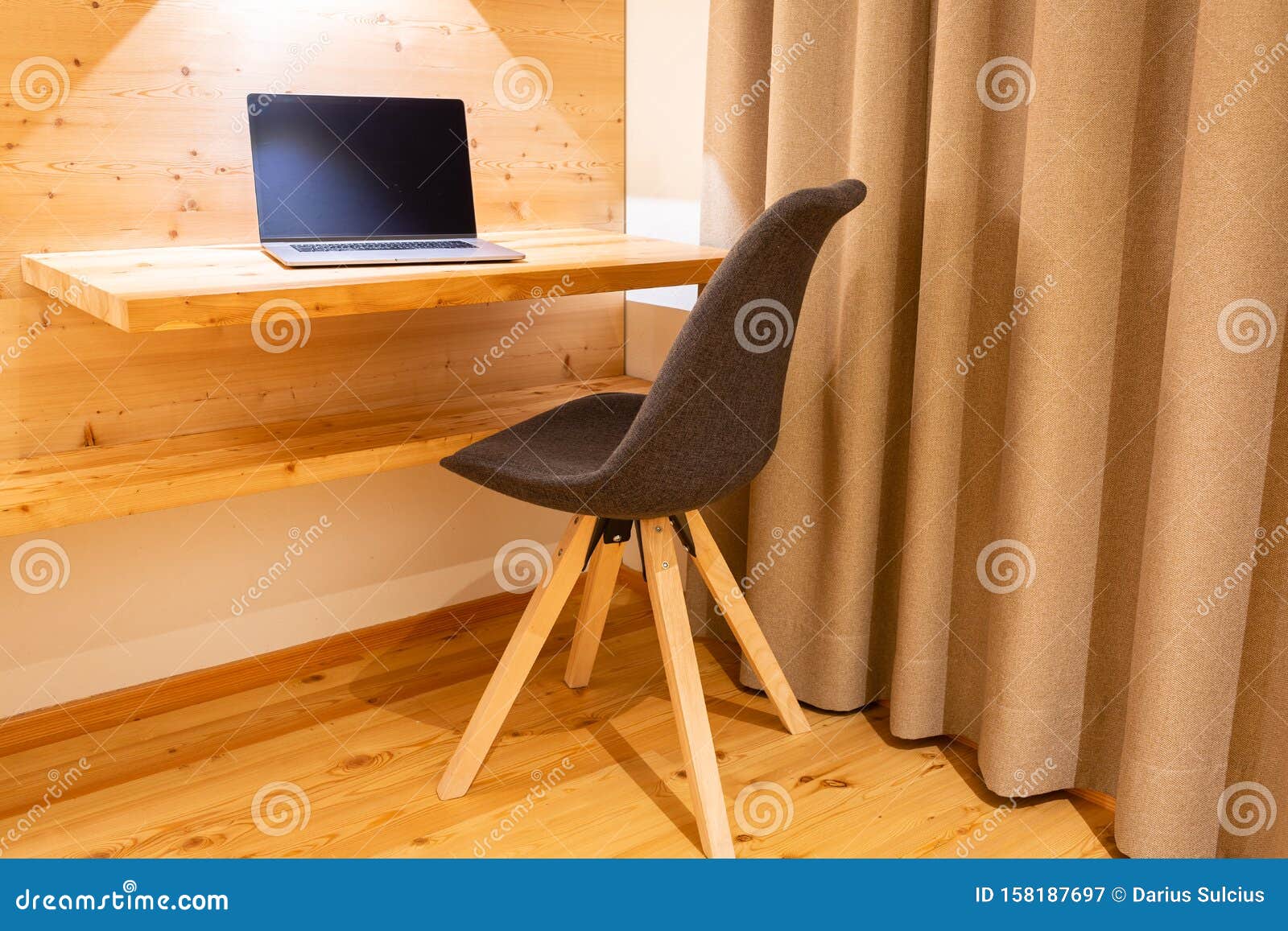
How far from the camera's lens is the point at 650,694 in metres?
1.93

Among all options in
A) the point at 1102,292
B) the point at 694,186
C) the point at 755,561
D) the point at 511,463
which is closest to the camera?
the point at 1102,292

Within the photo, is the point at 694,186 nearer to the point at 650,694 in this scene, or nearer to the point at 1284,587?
the point at 650,694

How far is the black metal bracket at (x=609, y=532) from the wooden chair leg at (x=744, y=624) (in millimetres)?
95

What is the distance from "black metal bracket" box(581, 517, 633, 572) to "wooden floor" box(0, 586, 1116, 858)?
33 cm

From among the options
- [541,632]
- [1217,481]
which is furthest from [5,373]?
[1217,481]

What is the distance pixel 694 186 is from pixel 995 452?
80cm

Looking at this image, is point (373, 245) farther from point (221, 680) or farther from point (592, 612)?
point (221, 680)

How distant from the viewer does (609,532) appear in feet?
5.49

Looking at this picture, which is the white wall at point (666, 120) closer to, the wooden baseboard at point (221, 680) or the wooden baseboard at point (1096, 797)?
the wooden baseboard at point (221, 680)

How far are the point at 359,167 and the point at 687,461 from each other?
79cm

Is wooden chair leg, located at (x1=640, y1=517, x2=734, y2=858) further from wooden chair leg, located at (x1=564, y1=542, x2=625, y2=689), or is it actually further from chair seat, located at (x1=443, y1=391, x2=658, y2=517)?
wooden chair leg, located at (x1=564, y1=542, x2=625, y2=689)

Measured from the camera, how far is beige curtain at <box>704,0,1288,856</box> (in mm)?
1298

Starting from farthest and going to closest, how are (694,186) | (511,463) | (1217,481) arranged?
(694,186)
(511,463)
(1217,481)

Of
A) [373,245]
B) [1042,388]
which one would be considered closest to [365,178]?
[373,245]
